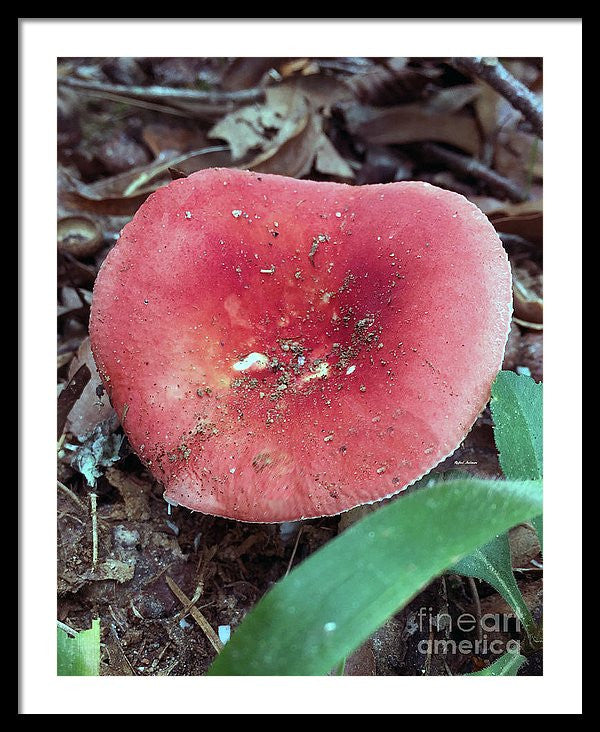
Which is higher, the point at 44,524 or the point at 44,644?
the point at 44,524

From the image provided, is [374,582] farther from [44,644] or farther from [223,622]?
[44,644]

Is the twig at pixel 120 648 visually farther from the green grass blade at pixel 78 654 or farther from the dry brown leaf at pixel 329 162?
the dry brown leaf at pixel 329 162

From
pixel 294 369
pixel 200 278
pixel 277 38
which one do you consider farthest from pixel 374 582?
pixel 277 38

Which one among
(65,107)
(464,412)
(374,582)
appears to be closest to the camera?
(374,582)

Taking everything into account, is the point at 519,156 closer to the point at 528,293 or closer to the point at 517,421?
the point at 528,293

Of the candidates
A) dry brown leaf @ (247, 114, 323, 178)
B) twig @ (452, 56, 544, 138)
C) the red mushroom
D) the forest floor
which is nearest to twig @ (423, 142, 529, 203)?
the forest floor

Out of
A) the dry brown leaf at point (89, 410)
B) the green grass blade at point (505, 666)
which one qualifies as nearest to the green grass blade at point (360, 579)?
the green grass blade at point (505, 666)

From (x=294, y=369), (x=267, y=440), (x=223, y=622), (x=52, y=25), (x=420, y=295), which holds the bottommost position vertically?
(x=223, y=622)
